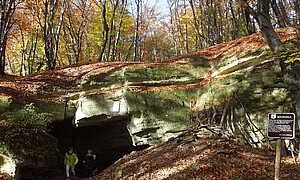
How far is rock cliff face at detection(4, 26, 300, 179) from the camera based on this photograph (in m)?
9.80

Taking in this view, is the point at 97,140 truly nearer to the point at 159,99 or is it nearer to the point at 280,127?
the point at 159,99

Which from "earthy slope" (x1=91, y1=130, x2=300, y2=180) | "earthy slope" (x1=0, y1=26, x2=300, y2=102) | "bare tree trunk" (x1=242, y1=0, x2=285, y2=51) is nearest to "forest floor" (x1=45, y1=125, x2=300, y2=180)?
"earthy slope" (x1=91, y1=130, x2=300, y2=180)

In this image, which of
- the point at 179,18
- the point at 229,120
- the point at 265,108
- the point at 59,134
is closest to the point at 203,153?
the point at 229,120

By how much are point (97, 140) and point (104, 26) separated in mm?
7296

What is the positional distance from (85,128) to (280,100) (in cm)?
950

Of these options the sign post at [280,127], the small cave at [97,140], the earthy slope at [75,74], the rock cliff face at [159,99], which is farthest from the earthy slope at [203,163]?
the earthy slope at [75,74]

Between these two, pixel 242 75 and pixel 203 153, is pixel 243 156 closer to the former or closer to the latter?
pixel 203 153

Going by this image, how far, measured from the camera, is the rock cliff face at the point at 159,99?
980cm

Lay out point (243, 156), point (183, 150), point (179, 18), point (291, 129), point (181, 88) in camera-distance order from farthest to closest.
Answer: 1. point (179, 18)
2. point (181, 88)
3. point (183, 150)
4. point (243, 156)
5. point (291, 129)

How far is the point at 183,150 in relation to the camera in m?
8.39

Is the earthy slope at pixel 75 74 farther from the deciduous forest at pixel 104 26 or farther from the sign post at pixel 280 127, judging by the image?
the sign post at pixel 280 127

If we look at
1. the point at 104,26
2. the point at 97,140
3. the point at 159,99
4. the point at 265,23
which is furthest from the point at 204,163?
the point at 104,26

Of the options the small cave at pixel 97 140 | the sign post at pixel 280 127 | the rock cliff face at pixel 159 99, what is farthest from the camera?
the small cave at pixel 97 140

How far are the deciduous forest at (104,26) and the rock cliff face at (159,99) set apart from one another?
10.0 feet
